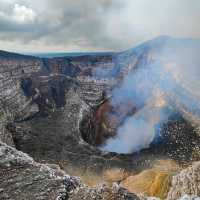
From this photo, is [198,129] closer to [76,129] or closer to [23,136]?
[76,129]

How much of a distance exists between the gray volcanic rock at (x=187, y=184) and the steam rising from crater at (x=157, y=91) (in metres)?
44.4

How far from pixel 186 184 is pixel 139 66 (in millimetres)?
90009

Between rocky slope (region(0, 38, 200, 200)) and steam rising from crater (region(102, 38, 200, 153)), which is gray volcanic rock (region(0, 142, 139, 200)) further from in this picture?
steam rising from crater (region(102, 38, 200, 153))

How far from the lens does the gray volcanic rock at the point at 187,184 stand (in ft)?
137

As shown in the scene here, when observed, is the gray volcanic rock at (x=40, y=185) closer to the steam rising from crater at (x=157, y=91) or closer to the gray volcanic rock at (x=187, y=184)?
the gray volcanic rock at (x=187, y=184)

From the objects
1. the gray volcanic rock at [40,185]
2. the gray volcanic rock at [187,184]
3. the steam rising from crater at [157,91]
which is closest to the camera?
the gray volcanic rock at [40,185]

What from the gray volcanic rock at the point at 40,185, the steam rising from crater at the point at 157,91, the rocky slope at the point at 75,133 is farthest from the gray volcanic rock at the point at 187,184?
the steam rising from crater at the point at 157,91

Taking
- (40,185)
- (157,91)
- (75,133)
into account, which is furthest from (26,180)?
(157,91)

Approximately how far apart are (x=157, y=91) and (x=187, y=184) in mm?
69605

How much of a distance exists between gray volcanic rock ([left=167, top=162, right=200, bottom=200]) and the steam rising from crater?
4443cm

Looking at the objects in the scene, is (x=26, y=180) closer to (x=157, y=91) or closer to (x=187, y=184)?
(x=187, y=184)

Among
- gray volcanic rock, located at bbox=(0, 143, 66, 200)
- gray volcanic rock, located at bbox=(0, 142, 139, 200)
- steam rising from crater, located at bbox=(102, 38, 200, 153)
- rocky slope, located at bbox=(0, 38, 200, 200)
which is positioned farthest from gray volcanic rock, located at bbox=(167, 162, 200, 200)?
steam rising from crater, located at bbox=(102, 38, 200, 153)

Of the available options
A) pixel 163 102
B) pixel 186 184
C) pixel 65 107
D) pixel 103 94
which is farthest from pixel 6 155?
pixel 103 94

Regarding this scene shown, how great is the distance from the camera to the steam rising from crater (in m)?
97.6
